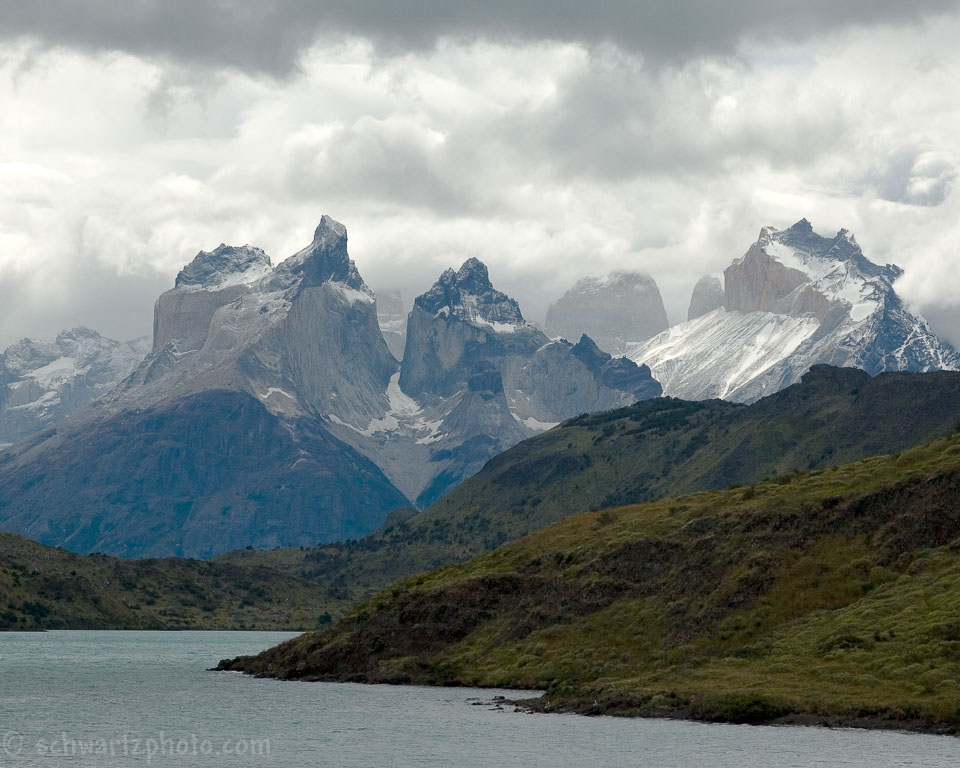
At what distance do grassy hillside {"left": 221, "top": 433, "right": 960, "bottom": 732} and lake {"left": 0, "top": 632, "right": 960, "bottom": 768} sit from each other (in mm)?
6606

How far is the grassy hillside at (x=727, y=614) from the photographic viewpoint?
130125 mm

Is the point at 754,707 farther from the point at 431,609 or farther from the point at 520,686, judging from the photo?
the point at 431,609

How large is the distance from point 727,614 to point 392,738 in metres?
46.0

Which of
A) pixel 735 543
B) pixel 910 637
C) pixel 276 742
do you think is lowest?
pixel 276 742

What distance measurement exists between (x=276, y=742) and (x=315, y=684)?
5874 centimetres

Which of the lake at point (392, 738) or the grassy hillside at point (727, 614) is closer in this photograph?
the lake at point (392, 738)

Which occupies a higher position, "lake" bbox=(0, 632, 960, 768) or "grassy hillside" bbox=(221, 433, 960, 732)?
"grassy hillside" bbox=(221, 433, 960, 732)

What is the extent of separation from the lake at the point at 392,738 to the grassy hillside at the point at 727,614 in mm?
6606

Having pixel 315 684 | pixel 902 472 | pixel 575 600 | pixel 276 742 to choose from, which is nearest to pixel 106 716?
pixel 276 742

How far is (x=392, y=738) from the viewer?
127m

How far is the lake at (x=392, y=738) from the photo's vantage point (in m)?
110

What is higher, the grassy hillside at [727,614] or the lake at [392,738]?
the grassy hillside at [727,614]

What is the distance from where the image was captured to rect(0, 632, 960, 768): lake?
110 metres

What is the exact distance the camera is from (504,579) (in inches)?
7392
